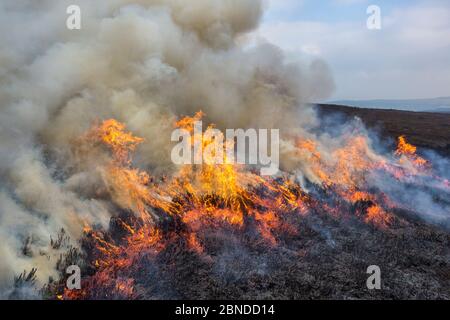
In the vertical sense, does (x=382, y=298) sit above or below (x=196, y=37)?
below

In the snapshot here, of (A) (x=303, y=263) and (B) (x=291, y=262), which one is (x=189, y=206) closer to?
(B) (x=291, y=262)

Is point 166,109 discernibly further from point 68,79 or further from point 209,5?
point 209,5

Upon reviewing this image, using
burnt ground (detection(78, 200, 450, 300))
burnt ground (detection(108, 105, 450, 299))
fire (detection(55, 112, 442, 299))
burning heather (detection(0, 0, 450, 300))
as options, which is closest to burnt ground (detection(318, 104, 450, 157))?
burning heather (detection(0, 0, 450, 300))

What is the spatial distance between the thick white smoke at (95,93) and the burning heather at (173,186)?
0.07 metres

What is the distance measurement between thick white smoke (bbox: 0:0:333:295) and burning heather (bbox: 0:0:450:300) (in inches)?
2.7

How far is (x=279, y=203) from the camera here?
50.6 ft

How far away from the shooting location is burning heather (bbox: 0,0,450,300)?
33.2ft

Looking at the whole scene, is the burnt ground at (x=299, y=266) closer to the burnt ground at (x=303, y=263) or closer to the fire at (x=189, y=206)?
the burnt ground at (x=303, y=263)

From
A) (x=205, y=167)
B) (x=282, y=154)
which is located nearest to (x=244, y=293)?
(x=205, y=167)

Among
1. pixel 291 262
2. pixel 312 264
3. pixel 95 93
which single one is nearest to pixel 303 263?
pixel 312 264

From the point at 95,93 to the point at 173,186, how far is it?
6.02 meters

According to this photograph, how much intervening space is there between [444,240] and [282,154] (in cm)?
834

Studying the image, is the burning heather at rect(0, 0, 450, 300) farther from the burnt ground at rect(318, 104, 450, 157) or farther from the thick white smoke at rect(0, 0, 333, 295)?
the burnt ground at rect(318, 104, 450, 157)

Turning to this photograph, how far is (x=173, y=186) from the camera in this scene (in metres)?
14.4
